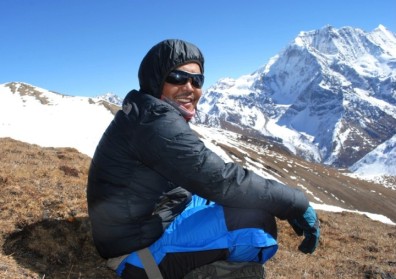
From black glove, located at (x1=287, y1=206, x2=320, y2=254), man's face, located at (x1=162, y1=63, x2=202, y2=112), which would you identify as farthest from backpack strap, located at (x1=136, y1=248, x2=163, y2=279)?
man's face, located at (x1=162, y1=63, x2=202, y2=112)

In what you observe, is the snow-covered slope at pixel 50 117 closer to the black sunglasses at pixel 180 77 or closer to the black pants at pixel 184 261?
the black sunglasses at pixel 180 77

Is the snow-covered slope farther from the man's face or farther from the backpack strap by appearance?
the backpack strap

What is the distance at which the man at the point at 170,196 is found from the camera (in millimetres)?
5242

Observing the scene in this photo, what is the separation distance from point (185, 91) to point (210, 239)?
2362 mm

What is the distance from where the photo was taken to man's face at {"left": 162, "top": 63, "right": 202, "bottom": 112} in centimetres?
603

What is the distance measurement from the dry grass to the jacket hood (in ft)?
11.7

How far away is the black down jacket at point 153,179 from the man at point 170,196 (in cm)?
1

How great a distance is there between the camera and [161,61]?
19.1 ft

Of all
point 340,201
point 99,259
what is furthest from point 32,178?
point 340,201

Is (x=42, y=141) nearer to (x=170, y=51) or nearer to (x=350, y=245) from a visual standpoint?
(x=350, y=245)

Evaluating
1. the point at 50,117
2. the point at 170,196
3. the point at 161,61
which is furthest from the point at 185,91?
the point at 50,117

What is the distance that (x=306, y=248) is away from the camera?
6.09m

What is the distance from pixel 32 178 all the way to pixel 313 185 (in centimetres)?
10759

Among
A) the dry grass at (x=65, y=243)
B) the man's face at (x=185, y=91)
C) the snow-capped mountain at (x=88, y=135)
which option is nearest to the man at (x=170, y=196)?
the man's face at (x=185, y=91)
